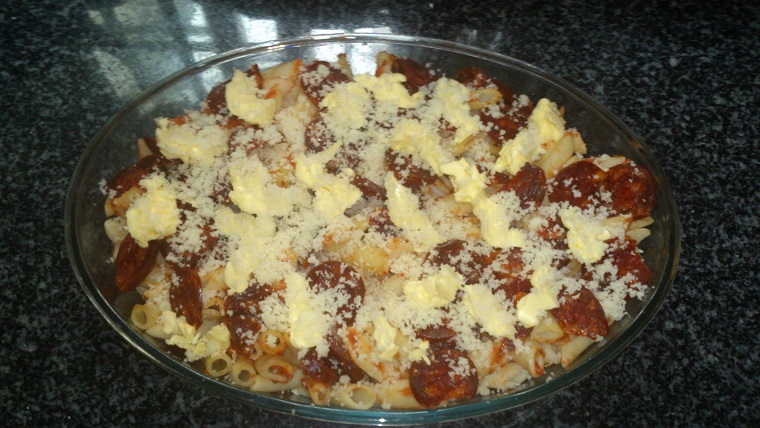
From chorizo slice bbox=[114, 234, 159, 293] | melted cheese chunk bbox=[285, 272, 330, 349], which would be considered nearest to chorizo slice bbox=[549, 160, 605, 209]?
melted cheese chunk bbox=[285, 272, 330, 349]

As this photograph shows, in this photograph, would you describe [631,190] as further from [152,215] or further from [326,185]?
[152,215]

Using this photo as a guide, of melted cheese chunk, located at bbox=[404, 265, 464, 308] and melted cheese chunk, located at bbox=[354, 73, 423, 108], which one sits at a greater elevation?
melted cheese chunk, located at bbox=[354, 73, 423, 108]

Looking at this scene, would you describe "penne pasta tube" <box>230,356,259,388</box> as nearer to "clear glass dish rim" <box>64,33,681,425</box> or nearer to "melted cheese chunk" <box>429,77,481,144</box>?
"clear glass dish rim" <box>64,33,681,425</box>

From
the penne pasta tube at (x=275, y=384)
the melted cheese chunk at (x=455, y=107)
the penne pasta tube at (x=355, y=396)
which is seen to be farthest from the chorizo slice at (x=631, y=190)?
the penne pasta tube at (x=275, y=384)

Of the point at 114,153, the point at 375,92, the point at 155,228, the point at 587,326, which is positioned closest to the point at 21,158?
the point at 114,153

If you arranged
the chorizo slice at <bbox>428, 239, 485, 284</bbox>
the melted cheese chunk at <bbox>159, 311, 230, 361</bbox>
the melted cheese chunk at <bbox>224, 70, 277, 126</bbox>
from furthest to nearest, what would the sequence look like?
1. the melted cheese chunk at <bbox>224, 70, 277, 126</bbox>
2. the chorizo slice at <bbox>428, 239, 485, 284</bbox>
3. the melted cheese chunk at <bbox>159, 311, 230, 361</bbox>

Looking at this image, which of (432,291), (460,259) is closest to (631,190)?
(460,259)

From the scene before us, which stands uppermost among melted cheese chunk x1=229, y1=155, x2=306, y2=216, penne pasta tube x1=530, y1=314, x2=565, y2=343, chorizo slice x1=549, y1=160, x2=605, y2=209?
chorizo slice x1=549, y1=160, x2=605, y2=209
